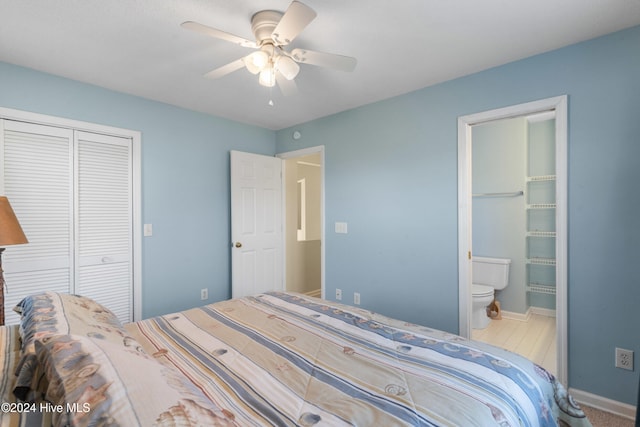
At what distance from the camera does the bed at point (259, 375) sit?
0.73 m

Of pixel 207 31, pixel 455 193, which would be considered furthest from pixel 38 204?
pixel 455 193

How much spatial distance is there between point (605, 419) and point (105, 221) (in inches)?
154

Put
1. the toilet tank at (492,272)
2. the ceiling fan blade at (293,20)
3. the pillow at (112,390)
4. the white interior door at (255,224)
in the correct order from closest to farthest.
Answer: the pillow at (112,390)
the ceiling fan blade at (293,20)
the white interior door at (255,224)
the toilet tank at (492,272)

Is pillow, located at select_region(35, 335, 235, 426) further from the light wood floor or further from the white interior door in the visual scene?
the light wood floor

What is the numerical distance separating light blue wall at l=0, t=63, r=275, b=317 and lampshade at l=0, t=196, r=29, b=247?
1.02 meters

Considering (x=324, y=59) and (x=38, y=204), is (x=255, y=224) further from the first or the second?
(x=324, y=59)

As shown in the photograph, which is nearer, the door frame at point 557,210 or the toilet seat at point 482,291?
the door frame at point 557,210

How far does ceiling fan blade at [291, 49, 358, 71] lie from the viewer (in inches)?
65.6

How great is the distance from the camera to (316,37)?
1.94 m

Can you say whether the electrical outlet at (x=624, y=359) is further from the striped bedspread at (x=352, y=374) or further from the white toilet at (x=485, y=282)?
the white toilet at (x=485, y=282)

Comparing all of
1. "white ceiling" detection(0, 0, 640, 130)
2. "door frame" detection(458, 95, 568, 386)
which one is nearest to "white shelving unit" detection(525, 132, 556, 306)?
"door frame" detection(458, 95, 568, 386)

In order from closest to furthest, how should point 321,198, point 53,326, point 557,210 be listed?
point 53,326 < point 557,210 < point 321,198

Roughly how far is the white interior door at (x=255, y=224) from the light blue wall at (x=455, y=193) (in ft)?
1.72

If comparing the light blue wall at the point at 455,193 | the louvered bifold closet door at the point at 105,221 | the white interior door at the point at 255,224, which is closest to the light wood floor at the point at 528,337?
the light blue wall at the point at 455,193
